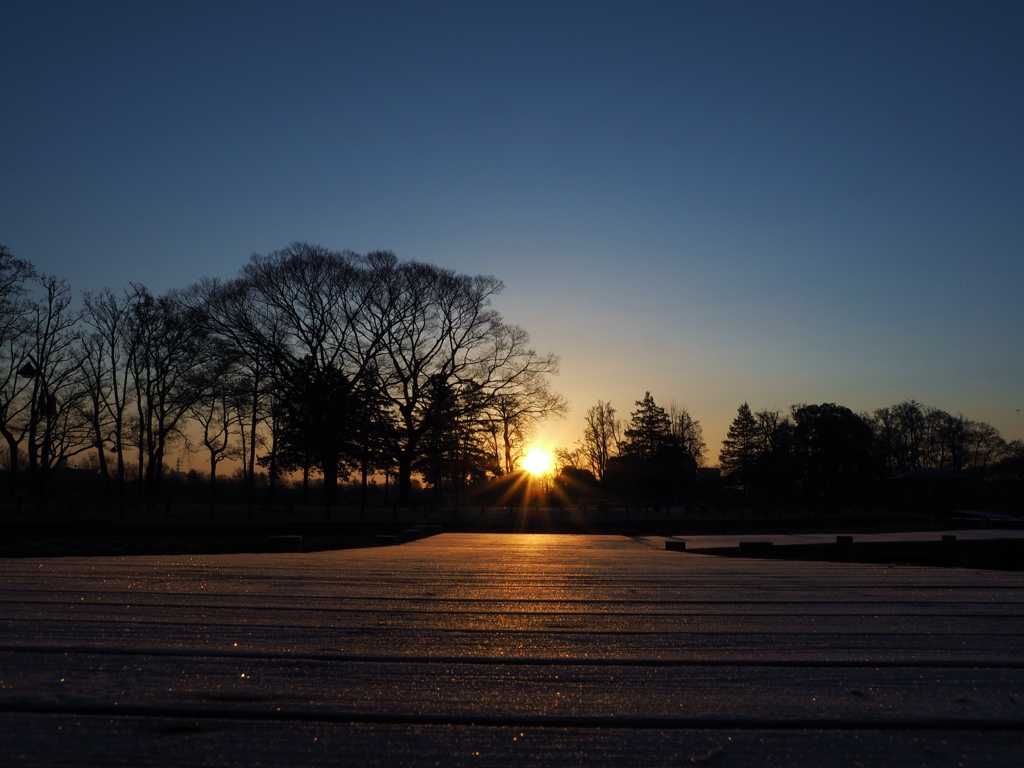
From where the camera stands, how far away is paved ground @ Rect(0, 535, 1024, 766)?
5.70 ft

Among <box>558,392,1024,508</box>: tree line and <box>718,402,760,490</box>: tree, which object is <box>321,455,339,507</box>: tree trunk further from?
<box>718,402,760,490</box>: tree

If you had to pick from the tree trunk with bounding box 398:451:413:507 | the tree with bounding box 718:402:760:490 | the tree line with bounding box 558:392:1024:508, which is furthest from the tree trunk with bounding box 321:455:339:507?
the tree with bounding box 718:402:760:490

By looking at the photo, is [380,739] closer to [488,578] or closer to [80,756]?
[80,756]

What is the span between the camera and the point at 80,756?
1.64 meters

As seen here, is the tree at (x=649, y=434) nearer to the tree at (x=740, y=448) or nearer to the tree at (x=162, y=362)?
the tree at (x=740, y=448)

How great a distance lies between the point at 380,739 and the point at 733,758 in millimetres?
789

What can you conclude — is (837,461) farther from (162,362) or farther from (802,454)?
(162,362)

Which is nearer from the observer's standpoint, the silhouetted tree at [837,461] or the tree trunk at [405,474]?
the tree trunk at [405,474]

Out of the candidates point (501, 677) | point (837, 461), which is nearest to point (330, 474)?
point (501, 677)

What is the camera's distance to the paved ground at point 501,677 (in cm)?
174

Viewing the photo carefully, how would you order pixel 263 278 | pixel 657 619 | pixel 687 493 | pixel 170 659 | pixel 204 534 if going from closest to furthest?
pixel 170 659 < pixel 657 619 < pixel 204 534 < pixel 263 278 < pixel 687 493

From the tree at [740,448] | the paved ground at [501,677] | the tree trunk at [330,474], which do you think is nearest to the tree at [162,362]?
the tree trunk at [330,474]

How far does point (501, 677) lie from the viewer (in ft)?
7.64

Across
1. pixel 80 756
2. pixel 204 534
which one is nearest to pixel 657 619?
pixel 80 756
